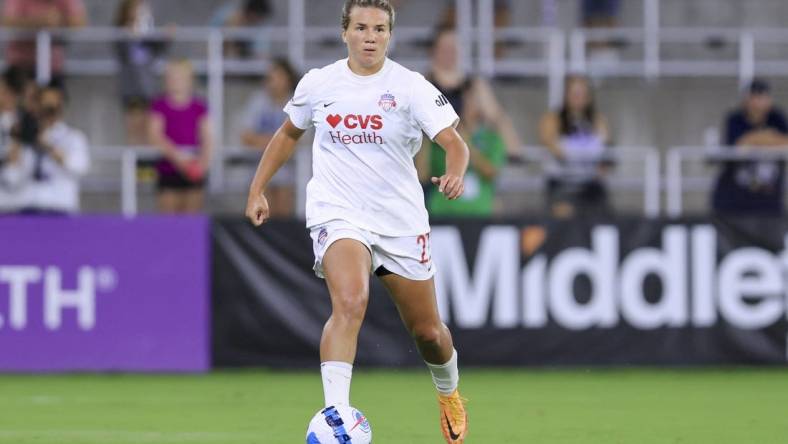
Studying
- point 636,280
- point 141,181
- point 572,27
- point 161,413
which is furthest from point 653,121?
point 161,413

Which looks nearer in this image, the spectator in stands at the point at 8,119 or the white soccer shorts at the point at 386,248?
the white soccer shorts at the point at 386,248

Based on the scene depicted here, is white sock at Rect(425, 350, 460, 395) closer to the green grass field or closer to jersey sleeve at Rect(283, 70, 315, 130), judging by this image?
the green grass field

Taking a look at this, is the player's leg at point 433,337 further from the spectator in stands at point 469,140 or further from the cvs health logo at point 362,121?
the spectator in stands at point 469,140

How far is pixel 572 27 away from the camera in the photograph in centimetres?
2147

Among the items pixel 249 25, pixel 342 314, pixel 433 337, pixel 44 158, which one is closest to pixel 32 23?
pixel 249 25

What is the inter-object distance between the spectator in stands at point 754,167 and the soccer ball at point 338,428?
881cm

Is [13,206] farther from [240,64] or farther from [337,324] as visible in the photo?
[337,324]

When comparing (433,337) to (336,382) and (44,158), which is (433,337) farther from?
(44,158)

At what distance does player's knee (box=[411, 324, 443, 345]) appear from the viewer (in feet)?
27.3

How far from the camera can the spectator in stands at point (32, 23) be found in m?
17.1

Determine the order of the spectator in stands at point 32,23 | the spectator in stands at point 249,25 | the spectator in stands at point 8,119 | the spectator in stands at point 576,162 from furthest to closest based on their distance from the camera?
the spectator in stands at point 249,25
the spectator in stands at point 32,23
the spectator in stands at point 576,162
the spectator in stands at point 8,119

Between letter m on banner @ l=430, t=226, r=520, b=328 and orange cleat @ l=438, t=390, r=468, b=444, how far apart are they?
5.87 meters

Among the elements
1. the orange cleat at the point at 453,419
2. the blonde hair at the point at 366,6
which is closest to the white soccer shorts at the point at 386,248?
the orange cleat at the point at 453,419

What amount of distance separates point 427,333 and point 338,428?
103 cm
